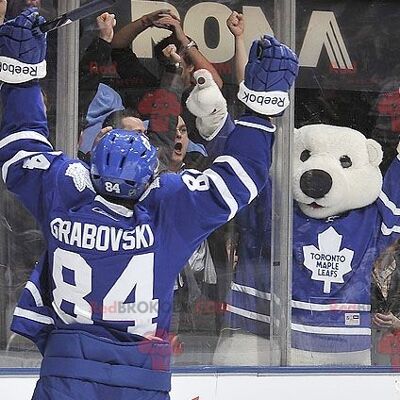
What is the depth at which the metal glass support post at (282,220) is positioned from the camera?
5.04 metres

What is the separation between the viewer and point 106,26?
16.2 feet

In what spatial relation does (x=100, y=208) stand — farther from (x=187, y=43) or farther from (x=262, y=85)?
(x=187, y=43)

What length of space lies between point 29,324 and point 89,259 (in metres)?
0.26

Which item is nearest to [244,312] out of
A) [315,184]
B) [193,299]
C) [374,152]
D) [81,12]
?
[193,299]

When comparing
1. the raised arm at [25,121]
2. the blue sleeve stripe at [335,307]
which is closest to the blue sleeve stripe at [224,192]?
the raised arm at [25,121]

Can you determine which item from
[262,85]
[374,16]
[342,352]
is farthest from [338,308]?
[262,85]

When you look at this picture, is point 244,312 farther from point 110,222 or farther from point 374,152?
point 110,222

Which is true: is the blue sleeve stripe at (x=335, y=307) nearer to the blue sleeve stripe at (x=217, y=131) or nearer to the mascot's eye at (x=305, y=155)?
the mascot's eye at (x=305, y=155)

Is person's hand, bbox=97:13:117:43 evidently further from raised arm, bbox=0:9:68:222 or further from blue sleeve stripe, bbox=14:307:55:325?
blue sleeve stripe, bbox=14:307:55:325

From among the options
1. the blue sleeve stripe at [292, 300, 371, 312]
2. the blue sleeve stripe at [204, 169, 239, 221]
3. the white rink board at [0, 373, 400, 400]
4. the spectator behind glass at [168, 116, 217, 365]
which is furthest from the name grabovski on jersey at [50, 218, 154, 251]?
the blue sleeve stripe at [292, 300, 371, 312]

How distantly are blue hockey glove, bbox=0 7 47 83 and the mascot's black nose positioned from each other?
6.33ft

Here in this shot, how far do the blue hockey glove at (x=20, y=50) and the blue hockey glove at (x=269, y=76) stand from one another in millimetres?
537

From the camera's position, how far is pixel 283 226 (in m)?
5.07

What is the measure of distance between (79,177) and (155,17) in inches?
72.9
